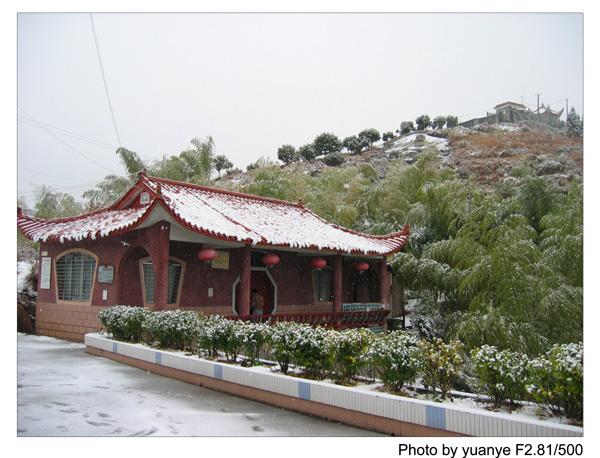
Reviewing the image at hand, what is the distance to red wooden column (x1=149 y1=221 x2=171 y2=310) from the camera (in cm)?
867

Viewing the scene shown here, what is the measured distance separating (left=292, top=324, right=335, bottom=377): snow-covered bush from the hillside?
4.17 metres

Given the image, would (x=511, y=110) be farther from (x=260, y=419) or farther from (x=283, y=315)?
Answer: (x=260, y=419)

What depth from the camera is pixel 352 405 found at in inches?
185

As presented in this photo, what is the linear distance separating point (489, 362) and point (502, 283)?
7216 millimetres

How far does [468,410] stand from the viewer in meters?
4.00

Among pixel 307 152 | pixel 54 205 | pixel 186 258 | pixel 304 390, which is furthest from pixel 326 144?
pixel 304 390

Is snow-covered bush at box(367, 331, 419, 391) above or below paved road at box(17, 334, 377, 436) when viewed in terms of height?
above

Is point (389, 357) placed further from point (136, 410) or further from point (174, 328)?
point (174, 328)

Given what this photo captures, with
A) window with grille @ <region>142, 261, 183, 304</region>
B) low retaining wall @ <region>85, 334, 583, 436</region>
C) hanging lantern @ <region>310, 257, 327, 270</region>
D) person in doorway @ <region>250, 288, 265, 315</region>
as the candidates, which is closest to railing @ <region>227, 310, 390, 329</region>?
person in doorway @ <region>250, 288, 265, 315</region>

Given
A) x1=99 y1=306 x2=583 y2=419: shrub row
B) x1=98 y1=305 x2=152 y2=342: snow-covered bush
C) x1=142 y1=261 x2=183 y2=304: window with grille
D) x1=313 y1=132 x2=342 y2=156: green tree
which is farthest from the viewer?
x1=313 y1=132 x2=342 y2=156: green tree

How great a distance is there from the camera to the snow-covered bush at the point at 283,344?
564cm

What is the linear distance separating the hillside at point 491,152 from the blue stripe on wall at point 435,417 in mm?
4226

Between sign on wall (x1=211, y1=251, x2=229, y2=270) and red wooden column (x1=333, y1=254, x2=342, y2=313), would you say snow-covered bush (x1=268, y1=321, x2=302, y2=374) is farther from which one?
red wooden column (x1=333, y1=254, x2=342, y2=313)

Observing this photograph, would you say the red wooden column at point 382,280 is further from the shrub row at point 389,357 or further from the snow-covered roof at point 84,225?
the shrub row at point 389,357
